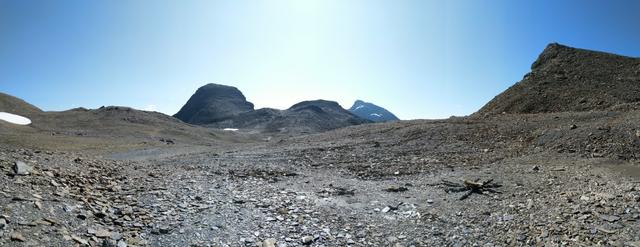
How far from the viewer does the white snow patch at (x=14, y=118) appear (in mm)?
71938

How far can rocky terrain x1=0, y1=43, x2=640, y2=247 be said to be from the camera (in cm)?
852

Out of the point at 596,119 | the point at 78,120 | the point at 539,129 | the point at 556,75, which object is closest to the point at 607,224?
the point at 539,129

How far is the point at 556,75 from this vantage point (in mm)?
41969

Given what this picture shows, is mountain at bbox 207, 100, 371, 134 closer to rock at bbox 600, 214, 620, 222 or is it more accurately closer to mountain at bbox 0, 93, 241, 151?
mountain at bbox 0, 93, 241, 151

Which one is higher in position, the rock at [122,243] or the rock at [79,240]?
the rock at [79,240]

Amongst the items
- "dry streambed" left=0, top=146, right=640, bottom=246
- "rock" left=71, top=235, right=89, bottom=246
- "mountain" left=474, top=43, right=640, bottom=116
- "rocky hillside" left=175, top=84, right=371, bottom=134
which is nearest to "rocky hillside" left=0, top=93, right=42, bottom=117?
"rocky hillside" left=175, top=84, right=371, bottom=134

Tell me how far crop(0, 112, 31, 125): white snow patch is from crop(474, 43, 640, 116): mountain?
82122 mm

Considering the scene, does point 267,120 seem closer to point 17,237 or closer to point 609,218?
point 609,218

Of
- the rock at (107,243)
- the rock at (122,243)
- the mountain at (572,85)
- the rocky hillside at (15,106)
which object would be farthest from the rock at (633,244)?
the rocky hillside at (15,106)

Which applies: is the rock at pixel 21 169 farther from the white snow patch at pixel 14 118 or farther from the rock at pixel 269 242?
the white snow patch at pixel 14 118

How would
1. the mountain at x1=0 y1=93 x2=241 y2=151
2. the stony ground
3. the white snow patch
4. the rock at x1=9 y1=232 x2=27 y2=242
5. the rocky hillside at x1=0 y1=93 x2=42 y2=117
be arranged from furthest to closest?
the rocky hillside at x1=0 y1=93 x2=42 y2=117 < the white snow patch < the mountain at x1=0 y1=93 x2=241 y2=151 < the stony ground < the rock at x1=9 y1=232 x2=27 y2=242

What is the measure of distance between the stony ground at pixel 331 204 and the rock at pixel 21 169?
3 cm

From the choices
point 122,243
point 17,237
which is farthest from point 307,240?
point 17,237

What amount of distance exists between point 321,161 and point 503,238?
14371 mm
